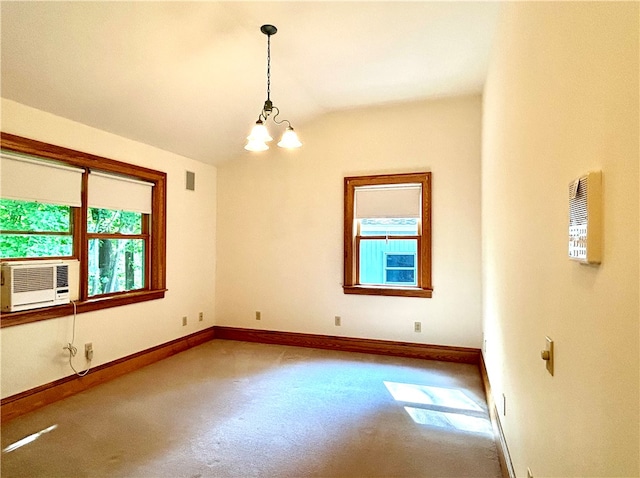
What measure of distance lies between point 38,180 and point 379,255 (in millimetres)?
3546

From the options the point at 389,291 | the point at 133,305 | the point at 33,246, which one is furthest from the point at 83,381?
the point at 389,291

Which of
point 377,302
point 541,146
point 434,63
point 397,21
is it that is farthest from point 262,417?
point 434,63

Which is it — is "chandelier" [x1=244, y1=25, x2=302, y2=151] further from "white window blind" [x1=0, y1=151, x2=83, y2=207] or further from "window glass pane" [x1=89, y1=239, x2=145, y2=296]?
"window glass pane" [x1=89, y1=239, x2=145, y2=296]

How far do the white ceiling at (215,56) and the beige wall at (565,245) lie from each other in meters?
1.07

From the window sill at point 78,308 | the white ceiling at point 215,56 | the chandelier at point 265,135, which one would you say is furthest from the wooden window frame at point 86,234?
the chandelier at point 265,135

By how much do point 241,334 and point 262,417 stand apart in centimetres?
237

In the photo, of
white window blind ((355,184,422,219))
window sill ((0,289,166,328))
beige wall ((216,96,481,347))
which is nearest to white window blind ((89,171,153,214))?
window sill ((0,289,166,328))

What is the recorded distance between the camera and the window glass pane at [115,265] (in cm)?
368

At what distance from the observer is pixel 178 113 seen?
372cm

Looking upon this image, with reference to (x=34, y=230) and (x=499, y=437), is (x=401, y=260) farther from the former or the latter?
(x=34, y=230)

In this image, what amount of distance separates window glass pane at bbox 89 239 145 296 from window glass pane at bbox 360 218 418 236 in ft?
8.86

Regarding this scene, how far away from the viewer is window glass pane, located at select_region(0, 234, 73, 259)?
2912 millimetres

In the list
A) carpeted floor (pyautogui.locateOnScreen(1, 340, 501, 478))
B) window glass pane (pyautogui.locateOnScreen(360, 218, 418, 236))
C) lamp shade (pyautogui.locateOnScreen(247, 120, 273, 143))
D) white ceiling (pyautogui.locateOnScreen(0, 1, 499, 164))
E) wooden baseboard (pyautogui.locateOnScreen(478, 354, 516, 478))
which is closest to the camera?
wooden baseboard (pyautogui.locateOnScreen(478, 354, 516, 478))

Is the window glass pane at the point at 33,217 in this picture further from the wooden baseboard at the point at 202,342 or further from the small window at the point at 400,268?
the small window at the point at 400,268
